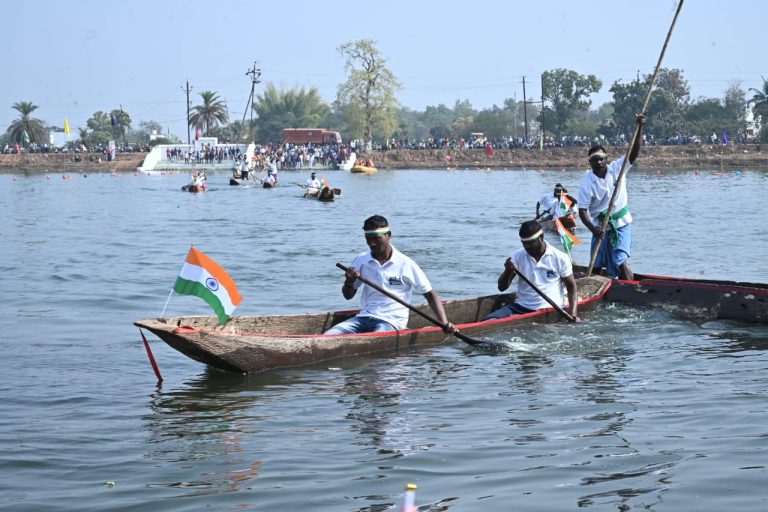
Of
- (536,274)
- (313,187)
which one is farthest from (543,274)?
(313,187)

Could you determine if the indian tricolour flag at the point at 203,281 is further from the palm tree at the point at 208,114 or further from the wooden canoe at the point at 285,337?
the palm tree at the point at 208,114

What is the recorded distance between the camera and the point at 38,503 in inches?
252

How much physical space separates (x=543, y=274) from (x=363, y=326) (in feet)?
7.31

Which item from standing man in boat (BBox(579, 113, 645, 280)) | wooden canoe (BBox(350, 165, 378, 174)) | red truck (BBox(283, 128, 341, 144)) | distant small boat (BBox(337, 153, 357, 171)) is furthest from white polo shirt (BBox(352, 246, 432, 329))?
red truck (BBox(283, 128, 341, 144))

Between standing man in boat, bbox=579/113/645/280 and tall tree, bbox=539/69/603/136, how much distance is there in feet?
274

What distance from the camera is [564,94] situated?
316 ft

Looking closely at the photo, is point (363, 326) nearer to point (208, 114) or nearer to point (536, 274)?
point (536, 274)

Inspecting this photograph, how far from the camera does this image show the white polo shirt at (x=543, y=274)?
1120 centimetres

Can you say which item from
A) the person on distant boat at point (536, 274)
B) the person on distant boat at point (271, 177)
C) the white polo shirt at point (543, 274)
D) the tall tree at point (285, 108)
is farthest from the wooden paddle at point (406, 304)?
the tall tree at point (285, 108)

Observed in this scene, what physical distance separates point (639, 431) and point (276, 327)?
4272 mm

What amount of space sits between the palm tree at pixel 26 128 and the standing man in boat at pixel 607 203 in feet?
289

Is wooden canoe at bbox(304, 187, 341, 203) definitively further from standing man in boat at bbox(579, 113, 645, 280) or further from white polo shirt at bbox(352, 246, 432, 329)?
white polo shirt at bbox(352, 246, 432, 329)

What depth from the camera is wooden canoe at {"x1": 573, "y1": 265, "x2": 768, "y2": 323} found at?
12.2m

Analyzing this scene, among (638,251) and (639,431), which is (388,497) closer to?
(639,431)
